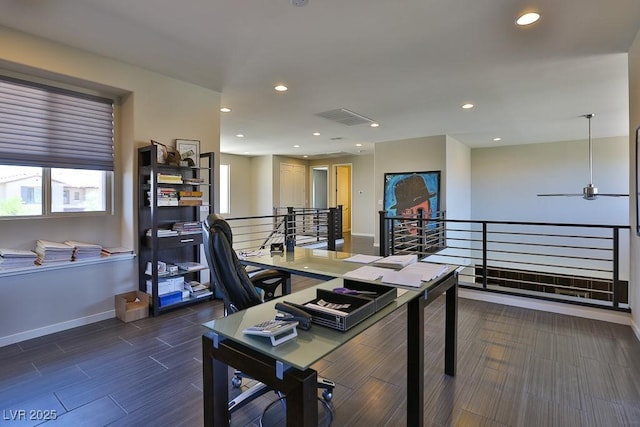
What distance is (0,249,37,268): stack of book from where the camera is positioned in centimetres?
274

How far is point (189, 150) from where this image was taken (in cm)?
379

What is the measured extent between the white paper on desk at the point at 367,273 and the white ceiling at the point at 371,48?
183 centimetres

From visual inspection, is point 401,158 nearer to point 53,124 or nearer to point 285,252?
point 285,252

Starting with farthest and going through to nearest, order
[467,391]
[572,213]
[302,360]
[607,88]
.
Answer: [572,213] → [607,88] → [467,391] → [302,360]

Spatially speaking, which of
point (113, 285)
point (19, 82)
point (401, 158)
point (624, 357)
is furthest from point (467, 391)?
point (401, 158)

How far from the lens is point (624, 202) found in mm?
6898

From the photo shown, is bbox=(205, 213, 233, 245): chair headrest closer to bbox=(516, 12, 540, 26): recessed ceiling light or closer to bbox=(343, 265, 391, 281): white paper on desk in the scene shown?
bbox=(343, 265, 391, 281): white paper on desk

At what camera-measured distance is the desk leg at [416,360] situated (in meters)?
1.66

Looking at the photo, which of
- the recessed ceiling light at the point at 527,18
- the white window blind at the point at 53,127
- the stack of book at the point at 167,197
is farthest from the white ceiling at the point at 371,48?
the stack of book at the point at 167,197

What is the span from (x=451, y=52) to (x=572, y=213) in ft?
21.2

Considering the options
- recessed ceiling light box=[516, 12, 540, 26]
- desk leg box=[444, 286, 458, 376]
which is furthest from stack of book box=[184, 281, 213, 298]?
recessed ceiling light box=[516, 12, 540, 26]

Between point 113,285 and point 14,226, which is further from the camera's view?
point 113,285

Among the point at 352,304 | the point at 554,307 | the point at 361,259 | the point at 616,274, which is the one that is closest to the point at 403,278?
the point at 352,304

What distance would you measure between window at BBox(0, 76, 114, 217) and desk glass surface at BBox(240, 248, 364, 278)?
6.95 feet
